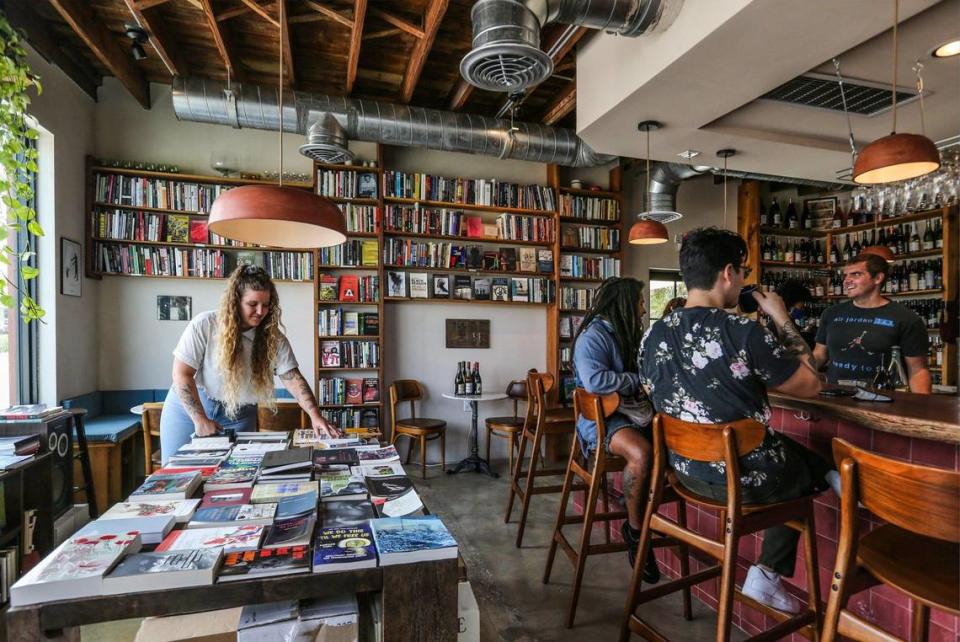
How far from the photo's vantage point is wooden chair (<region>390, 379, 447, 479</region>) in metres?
4.72

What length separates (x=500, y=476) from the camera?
4820 mm

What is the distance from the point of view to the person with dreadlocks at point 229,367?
2.42m

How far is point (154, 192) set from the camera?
4.49m

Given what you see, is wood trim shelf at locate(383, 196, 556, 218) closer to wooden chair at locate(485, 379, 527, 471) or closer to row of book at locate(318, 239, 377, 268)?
row of book at locate(318, 239, 377, 268)

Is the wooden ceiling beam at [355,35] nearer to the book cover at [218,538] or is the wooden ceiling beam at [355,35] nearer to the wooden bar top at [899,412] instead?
the book cover at [218,538]

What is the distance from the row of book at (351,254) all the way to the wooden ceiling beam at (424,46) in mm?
1449

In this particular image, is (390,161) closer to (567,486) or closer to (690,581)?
(567,486)

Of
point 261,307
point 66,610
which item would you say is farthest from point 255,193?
point 66,610

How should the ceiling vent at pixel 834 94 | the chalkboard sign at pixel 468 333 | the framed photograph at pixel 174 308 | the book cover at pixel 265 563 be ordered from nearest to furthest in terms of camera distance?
the book cover at pixel 265 563 < the ceiling vent at pixel 834 94 < the framed photograph at pixel 174 308 < the chalkboard sign at pixel 468 333

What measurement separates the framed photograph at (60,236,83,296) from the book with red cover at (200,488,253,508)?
3.50 m

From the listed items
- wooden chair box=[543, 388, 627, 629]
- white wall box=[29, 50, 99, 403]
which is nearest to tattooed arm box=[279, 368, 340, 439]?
wooden chair box=[543, 388, 627, 629]

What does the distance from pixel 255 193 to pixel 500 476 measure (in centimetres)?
385

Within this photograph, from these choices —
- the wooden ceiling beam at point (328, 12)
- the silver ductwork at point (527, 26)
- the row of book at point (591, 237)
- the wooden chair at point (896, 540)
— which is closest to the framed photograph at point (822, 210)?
the row of book at point (591, 237)

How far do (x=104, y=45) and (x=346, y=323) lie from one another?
2.88 meters
